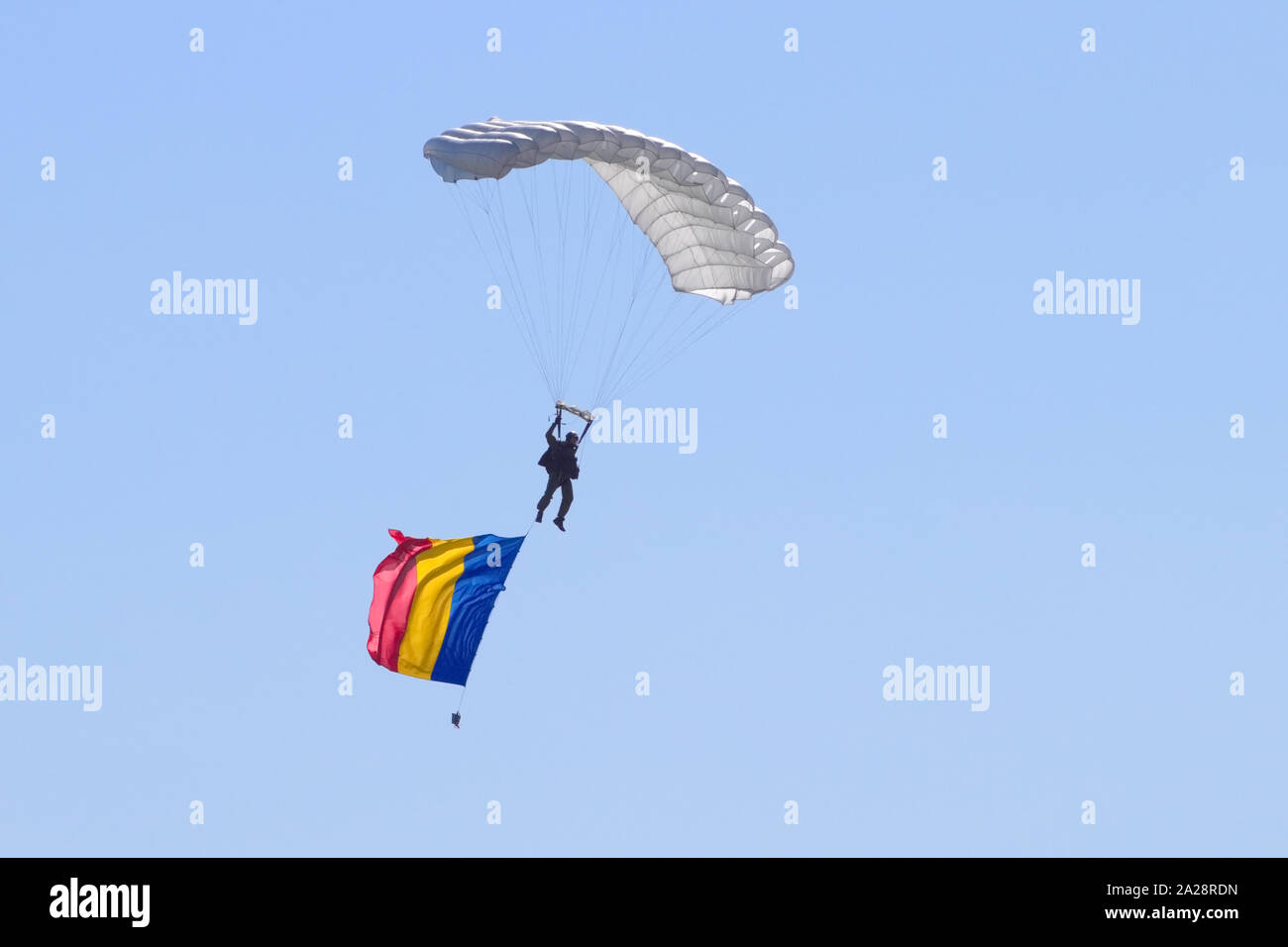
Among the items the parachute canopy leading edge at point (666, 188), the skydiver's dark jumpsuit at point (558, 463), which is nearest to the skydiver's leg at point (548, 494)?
the skydiver's dark jumpsuit at point (558, 463)

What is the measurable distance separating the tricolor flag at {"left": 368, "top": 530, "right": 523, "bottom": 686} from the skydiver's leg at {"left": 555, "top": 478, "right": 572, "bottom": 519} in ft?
5.18

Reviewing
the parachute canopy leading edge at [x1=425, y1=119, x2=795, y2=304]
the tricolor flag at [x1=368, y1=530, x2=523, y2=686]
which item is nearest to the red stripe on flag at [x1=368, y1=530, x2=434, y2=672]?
the tricolor flag at [x1=368, y1=530, x2=523, y2=686]

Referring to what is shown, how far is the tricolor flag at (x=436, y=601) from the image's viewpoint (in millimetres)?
39500

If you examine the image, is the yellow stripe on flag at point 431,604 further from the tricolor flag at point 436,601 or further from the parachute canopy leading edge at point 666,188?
the parachute canopy leading edge at point 666,188

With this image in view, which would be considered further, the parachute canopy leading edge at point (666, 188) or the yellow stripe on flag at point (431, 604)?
the yellow stripe on flag at point (431, 604)

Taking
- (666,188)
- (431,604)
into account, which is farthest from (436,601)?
(666,188)

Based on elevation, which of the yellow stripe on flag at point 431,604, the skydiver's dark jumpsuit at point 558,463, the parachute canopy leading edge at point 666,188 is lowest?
the yellow stripe on flag at point 431,604

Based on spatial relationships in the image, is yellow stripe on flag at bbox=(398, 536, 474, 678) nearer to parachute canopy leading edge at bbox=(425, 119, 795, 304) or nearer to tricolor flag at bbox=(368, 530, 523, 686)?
tricolor flag at bbox=(368, 530, 523, 686)

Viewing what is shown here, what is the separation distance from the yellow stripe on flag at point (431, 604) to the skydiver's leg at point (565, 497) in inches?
78.9
